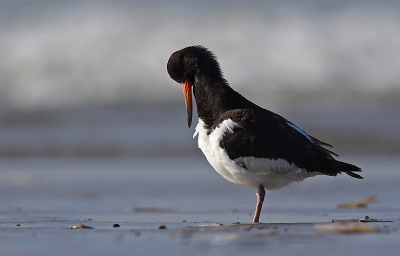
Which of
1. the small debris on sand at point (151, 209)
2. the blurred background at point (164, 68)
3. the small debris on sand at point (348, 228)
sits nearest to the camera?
the small debris on sand at point (348, 228)

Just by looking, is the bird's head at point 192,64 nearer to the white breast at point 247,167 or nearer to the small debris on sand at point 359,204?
the white breast at point 247,167

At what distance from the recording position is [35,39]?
815 inches

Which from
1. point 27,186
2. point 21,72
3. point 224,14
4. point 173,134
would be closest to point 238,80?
point 224,14

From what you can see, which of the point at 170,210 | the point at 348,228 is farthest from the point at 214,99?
the point at 348,228

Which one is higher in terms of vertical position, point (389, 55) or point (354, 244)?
point (389, 55)

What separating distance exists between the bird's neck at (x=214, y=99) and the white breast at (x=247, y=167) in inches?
10.9

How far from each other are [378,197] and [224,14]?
15333 mm

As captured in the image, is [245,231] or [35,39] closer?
[245,231]

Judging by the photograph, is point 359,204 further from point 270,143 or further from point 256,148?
point 256,148

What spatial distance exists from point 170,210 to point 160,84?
12.2 m

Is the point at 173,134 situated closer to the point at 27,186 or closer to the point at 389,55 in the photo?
the point at 27,186

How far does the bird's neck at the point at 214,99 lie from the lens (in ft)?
18.9

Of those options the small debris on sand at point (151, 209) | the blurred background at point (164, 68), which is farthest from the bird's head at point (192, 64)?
the blurred background at point (164, 68)

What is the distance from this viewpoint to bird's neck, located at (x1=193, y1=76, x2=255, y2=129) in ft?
18.9
